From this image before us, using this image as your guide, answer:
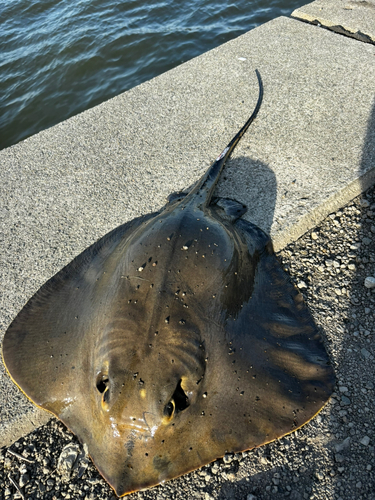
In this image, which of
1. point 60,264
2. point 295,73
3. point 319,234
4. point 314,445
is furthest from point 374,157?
point 60,264

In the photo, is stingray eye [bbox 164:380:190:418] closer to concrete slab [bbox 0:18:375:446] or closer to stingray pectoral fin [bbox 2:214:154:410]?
stingray pectoral fin [bbox 2:214:154:410]

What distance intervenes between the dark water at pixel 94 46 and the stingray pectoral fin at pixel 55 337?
5894 mm

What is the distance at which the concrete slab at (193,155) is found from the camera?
3.84 metres

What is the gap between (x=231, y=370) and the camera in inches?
89.7

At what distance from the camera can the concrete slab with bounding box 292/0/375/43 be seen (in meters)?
6.41

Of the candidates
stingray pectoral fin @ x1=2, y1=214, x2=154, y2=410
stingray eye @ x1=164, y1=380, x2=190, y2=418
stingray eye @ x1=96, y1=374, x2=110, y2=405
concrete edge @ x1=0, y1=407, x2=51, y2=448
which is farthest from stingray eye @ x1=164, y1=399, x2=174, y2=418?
concrete edge @ x1=0, y1=407, x2=51, y2=448

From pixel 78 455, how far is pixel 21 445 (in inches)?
18.1

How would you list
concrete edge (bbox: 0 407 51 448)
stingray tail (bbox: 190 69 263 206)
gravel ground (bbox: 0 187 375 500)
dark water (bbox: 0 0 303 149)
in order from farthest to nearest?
dark water (bbox: 0 0 303 149), stingray tail (bbox: 190 69 263 206), concrete edge (bbox: 0 407 51 448), gravel ground (bbox: 0 187 375 500)

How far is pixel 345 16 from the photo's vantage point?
267 inches

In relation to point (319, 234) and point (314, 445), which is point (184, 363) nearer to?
point (314, 445)

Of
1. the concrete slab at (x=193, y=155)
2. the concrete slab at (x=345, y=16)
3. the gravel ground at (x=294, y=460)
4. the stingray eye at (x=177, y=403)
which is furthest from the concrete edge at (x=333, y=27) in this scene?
the stingray eye at (x=177, y=403)

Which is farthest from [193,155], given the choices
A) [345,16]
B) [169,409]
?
[345,16]

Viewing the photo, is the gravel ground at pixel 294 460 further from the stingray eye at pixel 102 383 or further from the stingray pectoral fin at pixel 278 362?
the stingray eye at pixel 102 383

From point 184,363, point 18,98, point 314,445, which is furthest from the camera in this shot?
point 18,98
